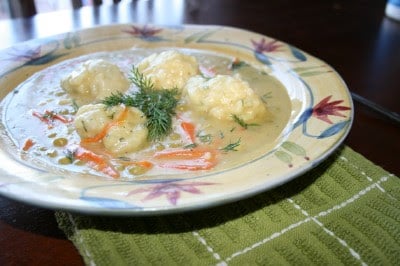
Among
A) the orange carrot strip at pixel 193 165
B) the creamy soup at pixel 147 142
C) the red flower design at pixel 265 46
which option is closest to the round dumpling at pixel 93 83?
the creamy soup at pixel 147 142

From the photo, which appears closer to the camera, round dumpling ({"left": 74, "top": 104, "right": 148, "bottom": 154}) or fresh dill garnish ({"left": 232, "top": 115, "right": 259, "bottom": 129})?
round dumpling ({"left": 74, "top": 104, "right": 148, "bottom": 154})

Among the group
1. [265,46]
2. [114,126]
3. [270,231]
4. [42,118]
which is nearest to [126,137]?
[114,126]

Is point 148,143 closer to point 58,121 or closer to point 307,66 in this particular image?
point 58,121

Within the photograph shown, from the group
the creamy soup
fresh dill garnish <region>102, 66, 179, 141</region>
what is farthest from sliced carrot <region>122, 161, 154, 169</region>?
fresh dill garnish <region>102, 66, 179, 141</region>

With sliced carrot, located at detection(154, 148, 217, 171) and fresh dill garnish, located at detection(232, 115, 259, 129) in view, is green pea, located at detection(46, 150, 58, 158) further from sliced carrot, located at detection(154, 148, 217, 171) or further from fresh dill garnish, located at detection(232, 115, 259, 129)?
fresh dill garnish, located at detection(232, 115, 259, 129)

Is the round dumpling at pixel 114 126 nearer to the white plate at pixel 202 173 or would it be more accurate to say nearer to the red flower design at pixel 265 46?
the white plate at pixel 202 173

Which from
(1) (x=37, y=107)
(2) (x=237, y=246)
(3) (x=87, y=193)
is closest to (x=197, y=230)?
(2) (x=237, y=246)
